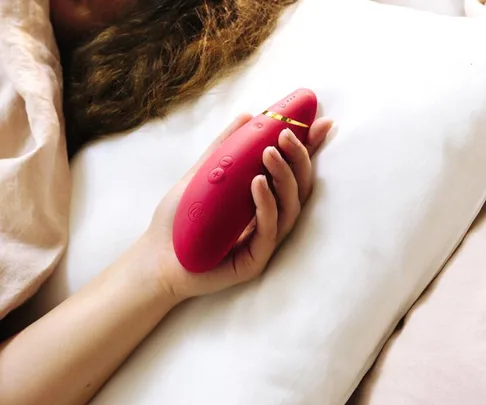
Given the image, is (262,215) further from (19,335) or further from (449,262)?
(19,335)

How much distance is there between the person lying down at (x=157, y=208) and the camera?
49 cm

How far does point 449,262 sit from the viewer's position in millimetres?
505

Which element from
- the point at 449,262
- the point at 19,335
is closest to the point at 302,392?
the point at 449,262

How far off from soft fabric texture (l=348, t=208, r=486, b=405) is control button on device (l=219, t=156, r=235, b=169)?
0.20m

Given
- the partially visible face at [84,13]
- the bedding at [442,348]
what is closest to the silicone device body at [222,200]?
the bedding at [442,348]

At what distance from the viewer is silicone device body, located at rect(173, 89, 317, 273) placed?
454mm

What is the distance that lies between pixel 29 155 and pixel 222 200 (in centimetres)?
28

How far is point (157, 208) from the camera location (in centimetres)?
55

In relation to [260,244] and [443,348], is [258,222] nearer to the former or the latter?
[260,244]

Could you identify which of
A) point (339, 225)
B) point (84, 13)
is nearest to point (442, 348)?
point (339, 225)

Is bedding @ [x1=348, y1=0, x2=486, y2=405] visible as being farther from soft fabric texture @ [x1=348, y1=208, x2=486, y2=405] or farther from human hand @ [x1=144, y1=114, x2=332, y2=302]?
human hand @ [x1=144, y1=114, x2=332, y2=302]

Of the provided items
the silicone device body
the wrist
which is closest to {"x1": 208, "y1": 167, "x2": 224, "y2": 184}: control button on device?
the silicone device body

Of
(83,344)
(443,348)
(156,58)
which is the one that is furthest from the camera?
(156,58)

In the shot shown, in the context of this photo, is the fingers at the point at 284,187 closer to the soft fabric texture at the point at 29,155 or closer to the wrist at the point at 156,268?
the wrist at the point at 156,268
